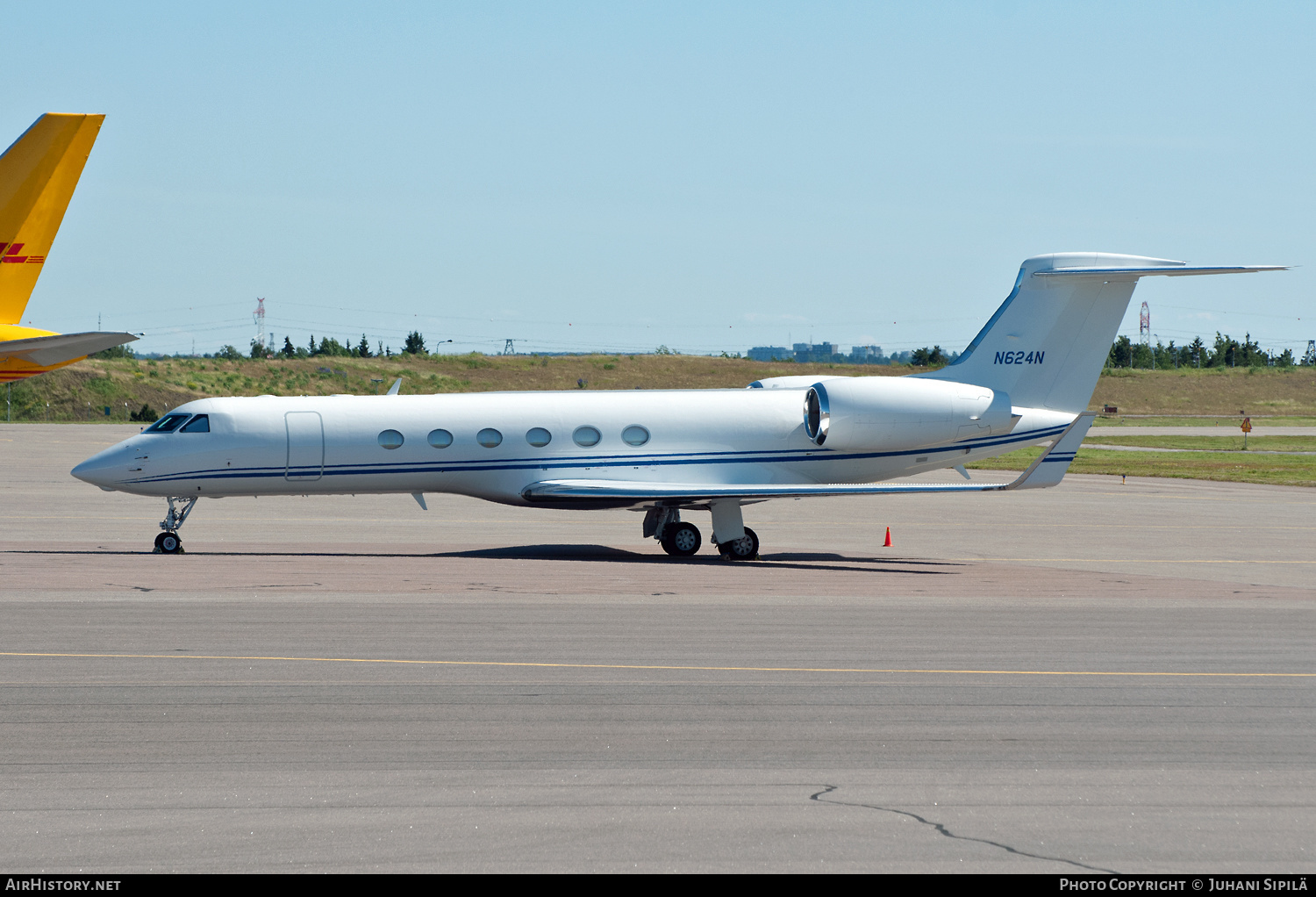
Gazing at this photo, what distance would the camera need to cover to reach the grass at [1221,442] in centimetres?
6222

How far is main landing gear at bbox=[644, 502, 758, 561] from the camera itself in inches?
915

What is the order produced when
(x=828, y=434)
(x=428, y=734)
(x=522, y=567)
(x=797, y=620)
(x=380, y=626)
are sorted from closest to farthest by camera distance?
(x=428, y=734) < (x=380, y=626) < (x=797, y=620) < (x=522, y=567) < (x=828, y=434)

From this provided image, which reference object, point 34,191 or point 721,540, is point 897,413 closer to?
point 721,540

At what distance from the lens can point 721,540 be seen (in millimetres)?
23234

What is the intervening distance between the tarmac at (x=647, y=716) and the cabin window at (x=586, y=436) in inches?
127

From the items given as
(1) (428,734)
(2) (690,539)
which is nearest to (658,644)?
(1) (428,734)

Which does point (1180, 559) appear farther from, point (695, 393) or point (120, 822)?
point (120, 822)

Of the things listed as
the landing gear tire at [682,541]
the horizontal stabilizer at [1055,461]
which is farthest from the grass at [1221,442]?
the landing gear tire at [682,541]

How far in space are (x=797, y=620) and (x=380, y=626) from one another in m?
4.70

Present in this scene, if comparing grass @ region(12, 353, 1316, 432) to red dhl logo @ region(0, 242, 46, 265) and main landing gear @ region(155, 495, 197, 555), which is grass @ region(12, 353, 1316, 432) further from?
red dhl logo @ region(0, 242, 46, 265)

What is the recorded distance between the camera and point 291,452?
22.4 meters

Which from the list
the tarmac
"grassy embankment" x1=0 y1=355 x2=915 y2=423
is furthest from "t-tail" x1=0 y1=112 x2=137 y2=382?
"grassy embankment" x1=0 y1=355 x2=915 y2=423

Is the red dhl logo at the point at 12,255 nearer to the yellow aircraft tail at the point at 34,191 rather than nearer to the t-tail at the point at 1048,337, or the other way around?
the yellow aircraft tail at the point at 34,191

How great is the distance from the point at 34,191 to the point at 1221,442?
62026mm
